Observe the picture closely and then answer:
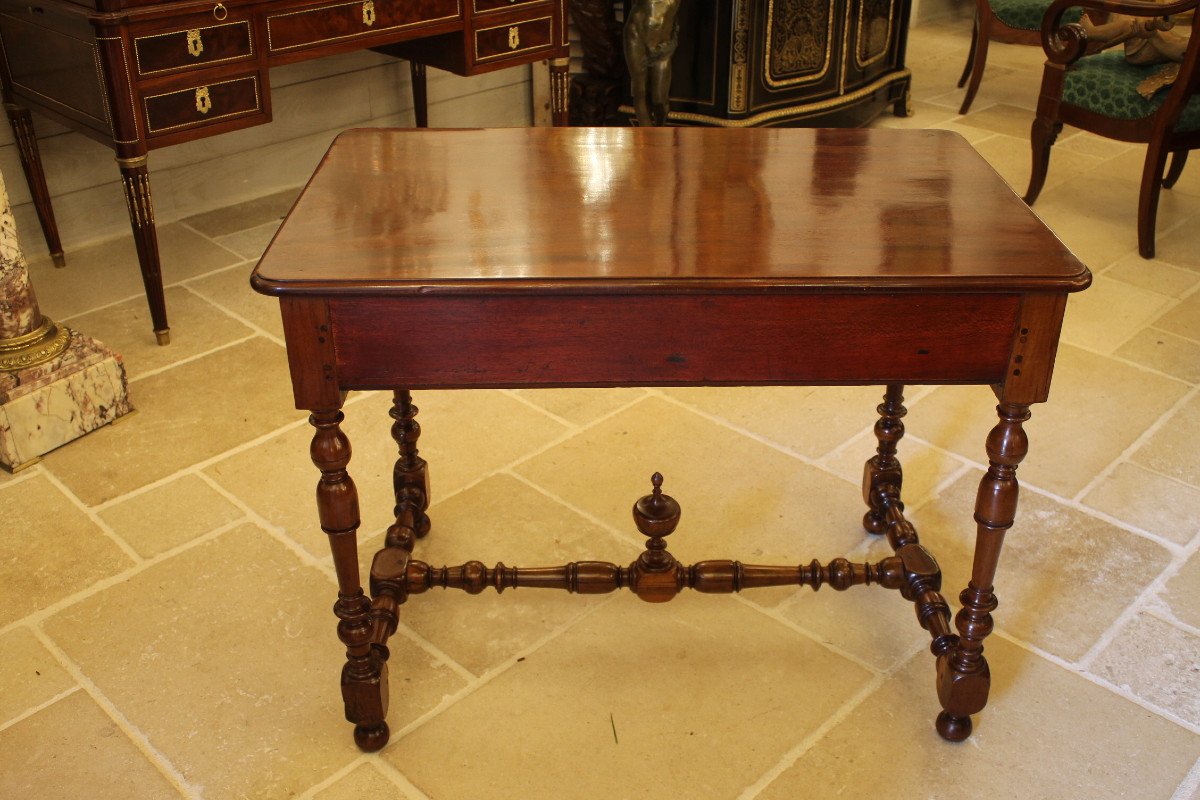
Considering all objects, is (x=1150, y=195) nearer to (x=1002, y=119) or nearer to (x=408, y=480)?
(x=1002, y=119)

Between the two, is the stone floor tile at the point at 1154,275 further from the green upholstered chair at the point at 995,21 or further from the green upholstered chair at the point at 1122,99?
the green upholstered chair at the point at 995,21

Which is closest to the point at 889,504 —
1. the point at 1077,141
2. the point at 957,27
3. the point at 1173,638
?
the point at 1173,638

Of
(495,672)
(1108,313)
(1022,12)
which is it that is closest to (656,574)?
(495,672)

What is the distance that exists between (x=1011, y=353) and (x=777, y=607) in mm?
837

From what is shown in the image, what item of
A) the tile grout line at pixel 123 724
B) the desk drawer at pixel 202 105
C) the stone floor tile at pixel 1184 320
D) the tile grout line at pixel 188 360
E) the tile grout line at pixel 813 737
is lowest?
the tile grout line at pixel 123 724

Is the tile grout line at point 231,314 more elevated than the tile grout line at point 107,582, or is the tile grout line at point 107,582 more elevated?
the tile grout line at point 231,314

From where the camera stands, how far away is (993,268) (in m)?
1.58

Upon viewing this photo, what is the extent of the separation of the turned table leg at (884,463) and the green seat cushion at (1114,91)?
6.68 ft

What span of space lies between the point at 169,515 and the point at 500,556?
0.76 m

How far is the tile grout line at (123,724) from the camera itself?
73.1 inches

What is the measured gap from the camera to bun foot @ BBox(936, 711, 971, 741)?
1.93 metres

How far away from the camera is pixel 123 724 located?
1.98 metres

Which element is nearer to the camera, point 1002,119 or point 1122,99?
point 1122,99

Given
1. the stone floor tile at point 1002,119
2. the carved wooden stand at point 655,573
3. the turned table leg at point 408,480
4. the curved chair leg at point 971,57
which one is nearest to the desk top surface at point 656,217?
the carved wooden stand at point 655,573
